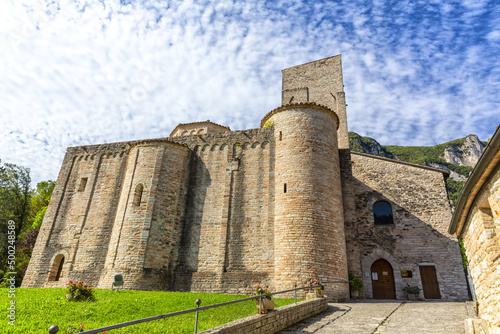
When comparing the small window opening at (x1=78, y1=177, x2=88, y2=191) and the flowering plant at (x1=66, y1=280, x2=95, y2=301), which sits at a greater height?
the small window opening at (x1=78, y1=177, x2=88, y2=191)

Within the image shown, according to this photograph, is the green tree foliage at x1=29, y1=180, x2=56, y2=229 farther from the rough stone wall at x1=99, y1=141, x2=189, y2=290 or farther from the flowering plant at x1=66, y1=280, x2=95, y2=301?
the flowering plant at x1=66, y1=280, x2=95, y2=301

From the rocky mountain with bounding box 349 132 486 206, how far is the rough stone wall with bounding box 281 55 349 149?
189 feet

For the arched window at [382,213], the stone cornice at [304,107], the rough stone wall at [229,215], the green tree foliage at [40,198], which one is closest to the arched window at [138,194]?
the rough stone wall at [229,215]

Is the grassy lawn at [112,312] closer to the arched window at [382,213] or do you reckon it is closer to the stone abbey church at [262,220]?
the stone abbey church at [262,220]

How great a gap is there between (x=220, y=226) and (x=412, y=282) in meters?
10.6

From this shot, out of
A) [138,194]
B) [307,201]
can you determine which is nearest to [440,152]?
[307,201]

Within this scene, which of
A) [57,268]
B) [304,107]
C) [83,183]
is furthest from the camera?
[83,183]

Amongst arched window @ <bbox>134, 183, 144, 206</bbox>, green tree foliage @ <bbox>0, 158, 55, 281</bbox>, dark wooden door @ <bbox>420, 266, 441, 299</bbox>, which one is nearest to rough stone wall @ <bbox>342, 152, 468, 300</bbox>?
dark wooden door @ <bbox>420, 266, 441, 299</bbox>

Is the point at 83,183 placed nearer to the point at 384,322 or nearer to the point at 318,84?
the point at 384,322

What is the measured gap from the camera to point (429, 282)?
51.6 feet

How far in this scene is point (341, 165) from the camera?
62.4ft

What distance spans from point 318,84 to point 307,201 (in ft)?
52.7

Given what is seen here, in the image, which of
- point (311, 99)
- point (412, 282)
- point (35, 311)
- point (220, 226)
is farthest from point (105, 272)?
point (311, 99)

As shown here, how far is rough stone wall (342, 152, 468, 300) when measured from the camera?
1584cm
